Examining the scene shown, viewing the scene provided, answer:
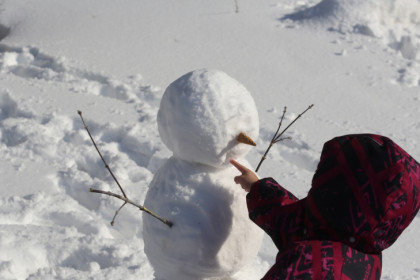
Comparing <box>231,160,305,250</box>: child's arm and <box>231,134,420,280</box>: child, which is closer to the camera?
<box>231,134,420,280</box>: child

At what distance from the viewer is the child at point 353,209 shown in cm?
126

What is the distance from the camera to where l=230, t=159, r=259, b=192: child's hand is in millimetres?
1564

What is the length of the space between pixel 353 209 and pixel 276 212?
0.26 meters

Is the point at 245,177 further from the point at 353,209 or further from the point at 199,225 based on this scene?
the point at 353,209

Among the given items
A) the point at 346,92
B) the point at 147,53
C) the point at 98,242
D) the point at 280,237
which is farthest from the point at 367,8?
the point at 280,237

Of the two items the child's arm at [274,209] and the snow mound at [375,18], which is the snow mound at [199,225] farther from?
the snow mound at [375,18]

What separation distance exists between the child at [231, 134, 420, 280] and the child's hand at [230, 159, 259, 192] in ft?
0.74

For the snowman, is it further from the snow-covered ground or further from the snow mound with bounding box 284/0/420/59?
the snow mound with bounding box 284/0/420/59

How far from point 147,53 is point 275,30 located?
1.05 meters

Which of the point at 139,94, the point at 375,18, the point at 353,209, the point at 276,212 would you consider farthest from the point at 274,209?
the point at 375,18

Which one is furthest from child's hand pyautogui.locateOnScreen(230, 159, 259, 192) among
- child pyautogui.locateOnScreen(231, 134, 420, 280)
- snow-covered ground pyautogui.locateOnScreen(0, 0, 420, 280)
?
snow-covered ground pyautogui.locateOnScreen(0, 0, 420, 280)

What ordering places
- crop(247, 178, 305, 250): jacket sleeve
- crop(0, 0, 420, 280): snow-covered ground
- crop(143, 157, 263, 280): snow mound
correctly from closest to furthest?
crop(247, 178, 305, 250): jacket sleeve
crop(143, 157, 263, 280): snow mound
crop(0, 0, 420, 280): snow-covered ground

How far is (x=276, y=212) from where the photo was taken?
4.86ft

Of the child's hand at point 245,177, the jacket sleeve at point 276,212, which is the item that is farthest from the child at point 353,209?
the child's hand at point 245,177
